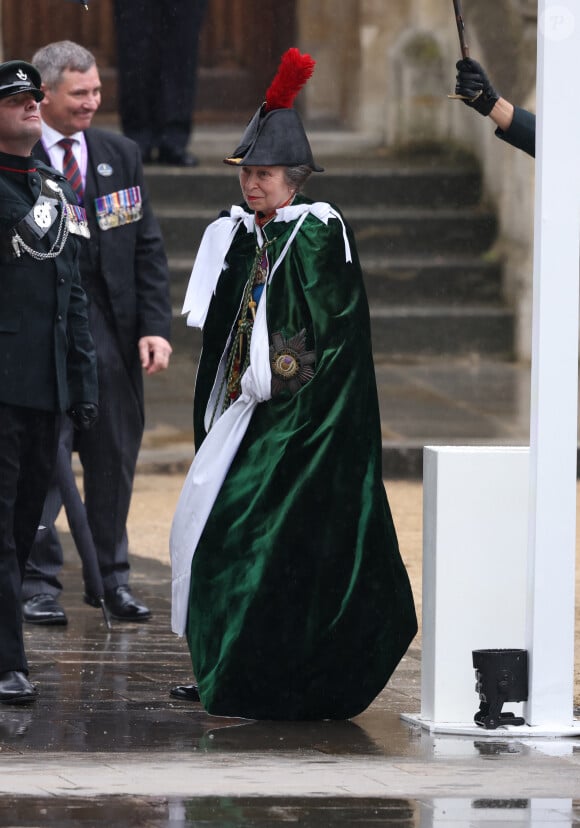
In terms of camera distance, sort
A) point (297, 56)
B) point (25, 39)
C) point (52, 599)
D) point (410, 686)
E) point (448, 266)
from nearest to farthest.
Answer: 1. point (297, 56)
2. point (410, 686)
3. point (52, 599)
4. point (448, 266)
5. point (25, 39)

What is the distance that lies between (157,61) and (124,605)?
28.0 ft

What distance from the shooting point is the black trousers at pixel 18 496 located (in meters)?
6.41

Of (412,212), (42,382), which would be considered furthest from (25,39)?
(42,382)

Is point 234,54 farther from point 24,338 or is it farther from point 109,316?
point 24,338

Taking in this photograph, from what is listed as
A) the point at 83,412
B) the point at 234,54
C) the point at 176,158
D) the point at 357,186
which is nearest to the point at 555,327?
the point at 83,412

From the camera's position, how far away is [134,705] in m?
6.41

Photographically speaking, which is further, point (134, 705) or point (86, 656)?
point (86, 656)

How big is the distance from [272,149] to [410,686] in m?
1.80

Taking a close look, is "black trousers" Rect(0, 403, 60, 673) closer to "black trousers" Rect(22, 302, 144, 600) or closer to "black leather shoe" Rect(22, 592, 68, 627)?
"black leather shoe" Rect(22, 592, 68, 627)

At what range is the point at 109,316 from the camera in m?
7.96

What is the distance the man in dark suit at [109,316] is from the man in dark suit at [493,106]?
6.40 ft

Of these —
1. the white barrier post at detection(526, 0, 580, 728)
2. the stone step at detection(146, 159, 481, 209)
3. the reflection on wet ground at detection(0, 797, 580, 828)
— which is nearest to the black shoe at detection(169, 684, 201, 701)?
the white barrier post at detection(526, 0, 580, 728)

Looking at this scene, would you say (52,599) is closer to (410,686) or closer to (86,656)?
(86,656)

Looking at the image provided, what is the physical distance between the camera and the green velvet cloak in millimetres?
6207
